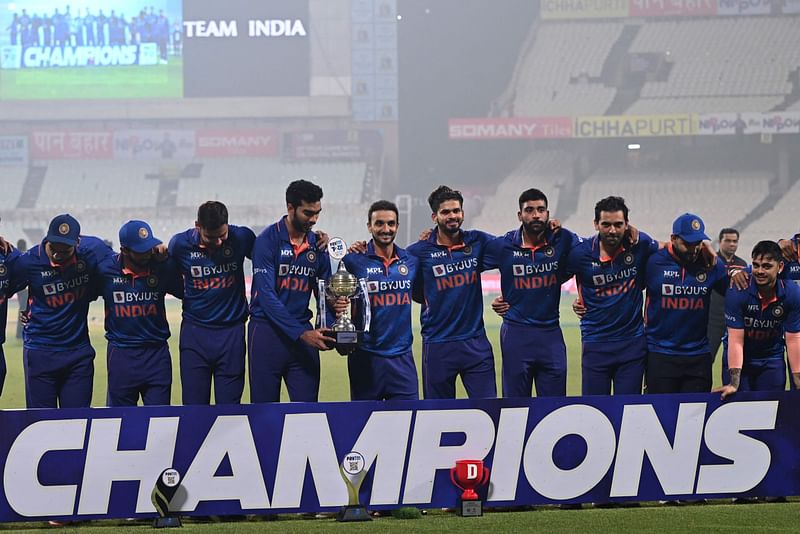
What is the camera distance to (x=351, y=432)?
668cm

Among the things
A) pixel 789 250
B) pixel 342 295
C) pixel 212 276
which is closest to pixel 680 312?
pixel 789 250

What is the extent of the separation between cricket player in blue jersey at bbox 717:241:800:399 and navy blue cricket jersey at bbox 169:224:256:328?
3332 mm

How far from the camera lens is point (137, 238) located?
736 cm

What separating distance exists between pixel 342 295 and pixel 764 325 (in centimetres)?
288

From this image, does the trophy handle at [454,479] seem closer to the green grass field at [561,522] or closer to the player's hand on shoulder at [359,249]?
the green grass field at [561,522]

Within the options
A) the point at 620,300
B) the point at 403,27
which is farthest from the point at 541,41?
the point at 620,300

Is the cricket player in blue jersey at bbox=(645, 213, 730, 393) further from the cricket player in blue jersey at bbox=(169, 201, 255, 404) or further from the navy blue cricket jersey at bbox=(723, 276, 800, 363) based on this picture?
the cricket player in blue jersey at bbox=(169, 201, 255, 404)

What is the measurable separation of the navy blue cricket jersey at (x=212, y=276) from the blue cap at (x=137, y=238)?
8.8 inches

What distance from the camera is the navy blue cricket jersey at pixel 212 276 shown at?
7.60 meters

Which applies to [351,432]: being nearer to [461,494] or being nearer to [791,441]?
[461,494]

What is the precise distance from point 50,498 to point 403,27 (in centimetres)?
4565

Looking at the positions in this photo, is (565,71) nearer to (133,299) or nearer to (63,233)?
(133,299)

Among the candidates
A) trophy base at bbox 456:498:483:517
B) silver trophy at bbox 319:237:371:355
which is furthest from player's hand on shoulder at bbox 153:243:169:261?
trophy base at bbox 456:498:483:517

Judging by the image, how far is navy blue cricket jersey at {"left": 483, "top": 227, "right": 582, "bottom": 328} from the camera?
775 cm
